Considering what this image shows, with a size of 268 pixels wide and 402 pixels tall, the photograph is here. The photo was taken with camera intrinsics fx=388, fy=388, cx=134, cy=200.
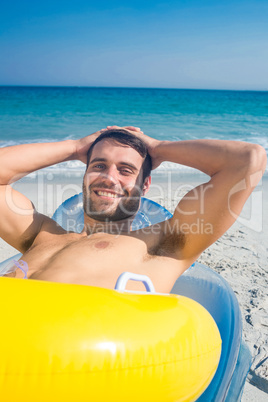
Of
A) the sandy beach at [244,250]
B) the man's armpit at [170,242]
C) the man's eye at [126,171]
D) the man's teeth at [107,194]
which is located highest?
the man's eye at [126,171]

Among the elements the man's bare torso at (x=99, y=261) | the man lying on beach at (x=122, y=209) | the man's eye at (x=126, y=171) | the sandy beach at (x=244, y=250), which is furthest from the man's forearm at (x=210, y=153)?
the sandy beach at (x=244, y=250)

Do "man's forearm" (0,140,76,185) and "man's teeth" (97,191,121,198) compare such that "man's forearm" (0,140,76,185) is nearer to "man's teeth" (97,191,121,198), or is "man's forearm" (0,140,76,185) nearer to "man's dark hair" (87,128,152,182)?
"man's dark hair" (87,128,152,182)

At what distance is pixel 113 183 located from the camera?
219 cm

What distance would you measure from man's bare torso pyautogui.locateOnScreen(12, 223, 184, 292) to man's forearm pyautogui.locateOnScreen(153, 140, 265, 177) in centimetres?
50

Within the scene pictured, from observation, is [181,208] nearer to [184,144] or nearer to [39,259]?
[184,144]

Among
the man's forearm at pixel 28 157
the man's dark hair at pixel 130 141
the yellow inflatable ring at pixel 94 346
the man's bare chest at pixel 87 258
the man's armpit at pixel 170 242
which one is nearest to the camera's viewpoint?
the yellow inflatable ring at pixel 94 346

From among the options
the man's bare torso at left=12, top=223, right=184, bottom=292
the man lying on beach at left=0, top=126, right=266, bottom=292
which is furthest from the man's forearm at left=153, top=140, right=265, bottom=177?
the man's bare torso at left=12, top=223, right=184, bottom=292

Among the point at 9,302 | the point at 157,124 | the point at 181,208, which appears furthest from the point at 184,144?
the point at 157,124

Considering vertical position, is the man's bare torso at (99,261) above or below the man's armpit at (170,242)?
below

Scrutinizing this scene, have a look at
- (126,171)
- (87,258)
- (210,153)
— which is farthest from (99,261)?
(210,153)

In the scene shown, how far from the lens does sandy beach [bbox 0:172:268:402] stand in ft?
7.36

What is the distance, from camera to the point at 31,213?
2.21 metres

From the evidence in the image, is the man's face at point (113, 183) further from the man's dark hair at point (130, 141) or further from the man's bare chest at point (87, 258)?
the man's bare chest at point (87, 258)

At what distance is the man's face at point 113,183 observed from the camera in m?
2.20
